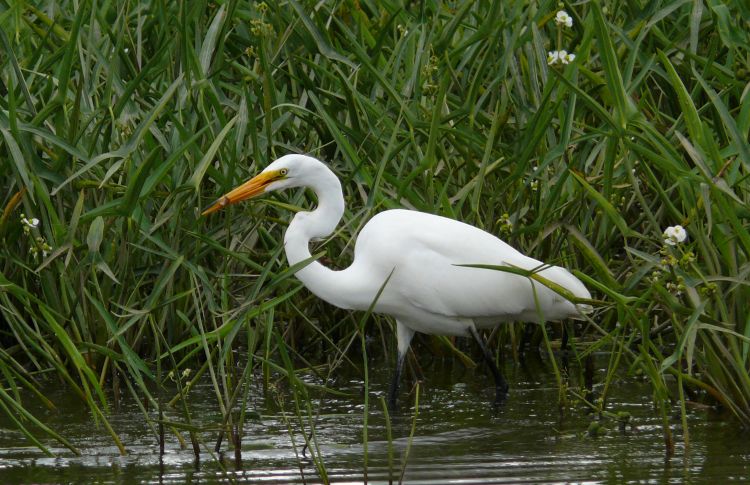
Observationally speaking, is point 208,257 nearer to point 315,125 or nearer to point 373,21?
point 315,125

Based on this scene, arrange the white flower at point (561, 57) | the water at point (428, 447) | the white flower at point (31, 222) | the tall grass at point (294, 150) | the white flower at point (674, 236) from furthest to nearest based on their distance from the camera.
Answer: the white flower at point (561, 57), the white flower at point (31, 222), the tall grass at point (294, 150), the water at point (428, 447), the white flower at point (674, 236)

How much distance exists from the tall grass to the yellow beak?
4.9 inches

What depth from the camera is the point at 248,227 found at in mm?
4875

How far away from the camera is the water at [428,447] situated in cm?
360

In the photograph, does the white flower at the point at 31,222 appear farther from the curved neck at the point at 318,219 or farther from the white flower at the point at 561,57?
the white flower at the point at 561,57

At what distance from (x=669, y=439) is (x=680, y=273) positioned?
51cm

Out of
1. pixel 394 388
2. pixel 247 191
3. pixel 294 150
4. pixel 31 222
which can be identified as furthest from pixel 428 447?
pixel 31 222

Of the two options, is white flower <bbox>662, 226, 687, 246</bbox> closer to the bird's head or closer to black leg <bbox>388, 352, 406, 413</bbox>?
the bird's head

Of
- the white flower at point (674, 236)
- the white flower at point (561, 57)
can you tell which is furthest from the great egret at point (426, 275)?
the white flower at point (674, 236)

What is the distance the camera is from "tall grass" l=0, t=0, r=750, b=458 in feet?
13.7

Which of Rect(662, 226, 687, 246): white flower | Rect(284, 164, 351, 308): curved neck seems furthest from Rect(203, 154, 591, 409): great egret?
Rect(662, 226, 687, 246): white flower

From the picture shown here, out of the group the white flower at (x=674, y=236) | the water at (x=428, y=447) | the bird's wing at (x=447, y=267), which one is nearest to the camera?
the white flower at (x=674, y=236)

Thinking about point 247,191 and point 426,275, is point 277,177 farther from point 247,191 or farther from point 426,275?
point 426,275

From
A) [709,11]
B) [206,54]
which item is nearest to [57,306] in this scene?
[206,54]
